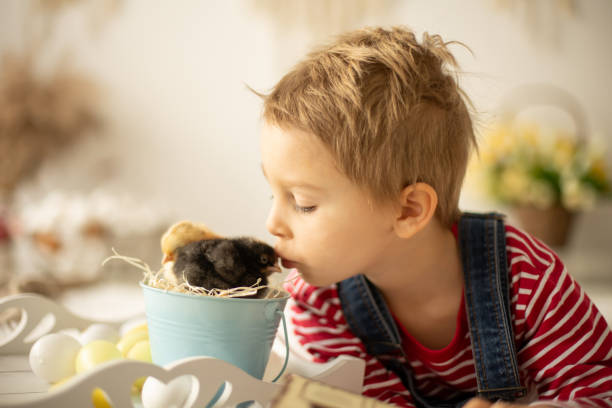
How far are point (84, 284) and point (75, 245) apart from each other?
0.48 ft

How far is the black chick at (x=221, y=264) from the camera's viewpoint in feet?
2.41

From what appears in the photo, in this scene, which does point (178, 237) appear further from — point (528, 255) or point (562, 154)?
point (562, 154)

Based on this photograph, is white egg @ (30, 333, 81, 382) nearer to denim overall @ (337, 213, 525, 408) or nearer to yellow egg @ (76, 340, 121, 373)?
yellow egg @ (76, 340, 121, 373)

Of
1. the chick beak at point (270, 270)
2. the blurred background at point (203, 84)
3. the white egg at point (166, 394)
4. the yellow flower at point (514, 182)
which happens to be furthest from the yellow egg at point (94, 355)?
the yellow flower at point (514, 182)

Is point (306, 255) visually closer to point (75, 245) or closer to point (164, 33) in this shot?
point (75, 245)

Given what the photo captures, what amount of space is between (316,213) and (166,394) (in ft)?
1.05

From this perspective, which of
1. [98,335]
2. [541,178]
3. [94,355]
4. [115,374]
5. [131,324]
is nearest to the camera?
[115,374]

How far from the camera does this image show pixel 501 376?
2.79ft

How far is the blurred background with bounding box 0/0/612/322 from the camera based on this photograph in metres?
2.34

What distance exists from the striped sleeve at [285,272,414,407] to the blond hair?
0.90ft

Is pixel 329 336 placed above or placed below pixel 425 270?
below

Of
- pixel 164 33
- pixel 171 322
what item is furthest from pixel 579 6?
pixel 171 322

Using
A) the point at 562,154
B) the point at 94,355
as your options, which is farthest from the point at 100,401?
the point at 562,154

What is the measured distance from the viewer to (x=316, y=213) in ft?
2.63
